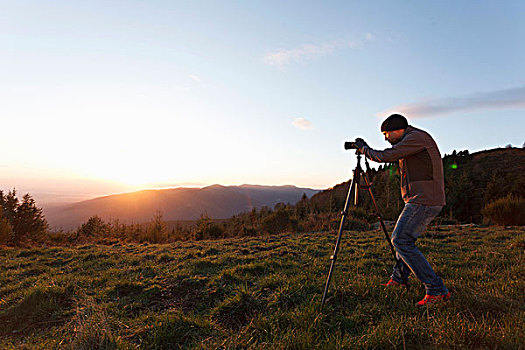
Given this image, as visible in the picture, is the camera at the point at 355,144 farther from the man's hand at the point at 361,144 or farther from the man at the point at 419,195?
the man at the point at 419,195

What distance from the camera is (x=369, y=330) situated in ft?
9.89

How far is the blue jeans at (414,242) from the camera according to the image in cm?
370

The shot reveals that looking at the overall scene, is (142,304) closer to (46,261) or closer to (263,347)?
(263,347)

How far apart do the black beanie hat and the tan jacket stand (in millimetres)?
196

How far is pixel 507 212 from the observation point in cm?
1409

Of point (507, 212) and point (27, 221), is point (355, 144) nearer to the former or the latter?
point (507, 212)

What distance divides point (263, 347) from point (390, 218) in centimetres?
1911

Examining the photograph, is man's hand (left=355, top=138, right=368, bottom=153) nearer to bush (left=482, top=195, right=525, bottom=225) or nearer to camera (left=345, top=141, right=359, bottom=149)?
camera (left=345, top=141, right=359, bottom=149)

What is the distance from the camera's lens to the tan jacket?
3.72m

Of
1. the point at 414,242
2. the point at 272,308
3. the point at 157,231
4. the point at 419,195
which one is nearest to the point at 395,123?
the point at 419,195

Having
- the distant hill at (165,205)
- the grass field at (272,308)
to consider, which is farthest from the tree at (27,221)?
the distant hill at (165,205)

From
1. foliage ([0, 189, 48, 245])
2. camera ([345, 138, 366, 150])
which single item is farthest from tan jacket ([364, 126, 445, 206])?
foliage ([0, 189, 48, 245])

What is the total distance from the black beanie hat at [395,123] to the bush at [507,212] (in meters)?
15.3

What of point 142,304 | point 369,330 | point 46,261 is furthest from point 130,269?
point 369,330
